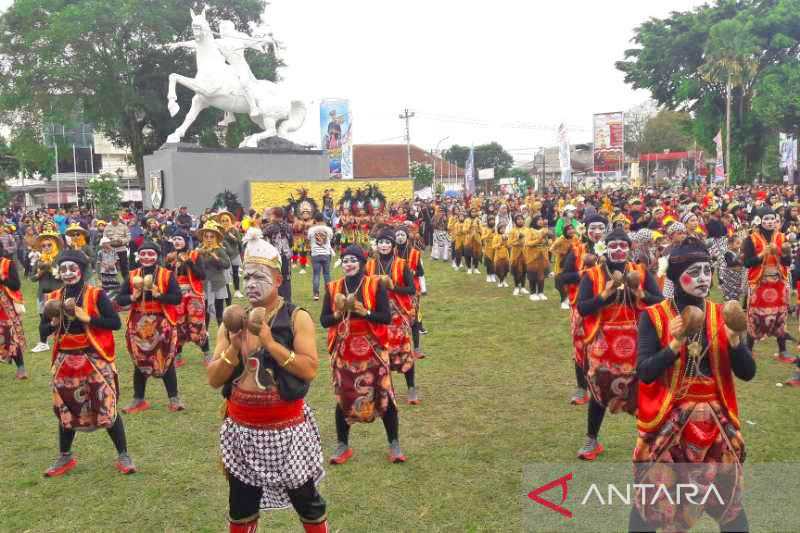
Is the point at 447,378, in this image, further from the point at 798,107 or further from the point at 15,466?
the point at 798,107

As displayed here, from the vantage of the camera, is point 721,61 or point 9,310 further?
point 721,61

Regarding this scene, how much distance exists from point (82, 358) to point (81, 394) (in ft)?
0.94

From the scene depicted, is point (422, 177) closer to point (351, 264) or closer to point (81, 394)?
point (351, 264)

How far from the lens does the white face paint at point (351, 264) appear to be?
225 inches

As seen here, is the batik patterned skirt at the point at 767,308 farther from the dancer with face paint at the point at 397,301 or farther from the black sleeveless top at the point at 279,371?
the black sleeveless top at the point at 279,371

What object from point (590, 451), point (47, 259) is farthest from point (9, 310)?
point (590, 451)

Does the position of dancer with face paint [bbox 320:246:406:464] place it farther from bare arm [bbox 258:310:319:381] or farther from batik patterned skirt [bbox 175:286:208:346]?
batik patterned skirt [bbox 175:286:208:346]

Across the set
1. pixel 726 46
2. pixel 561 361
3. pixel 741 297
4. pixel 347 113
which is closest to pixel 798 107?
pixel 726 46

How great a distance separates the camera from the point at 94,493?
5340 mm

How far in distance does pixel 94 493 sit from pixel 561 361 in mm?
5926

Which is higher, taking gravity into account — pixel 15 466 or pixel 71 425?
pixel 71 425

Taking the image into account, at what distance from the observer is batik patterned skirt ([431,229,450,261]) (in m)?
20.7

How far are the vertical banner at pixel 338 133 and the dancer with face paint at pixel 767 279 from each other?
2685cm

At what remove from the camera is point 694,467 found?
340 centimetres
